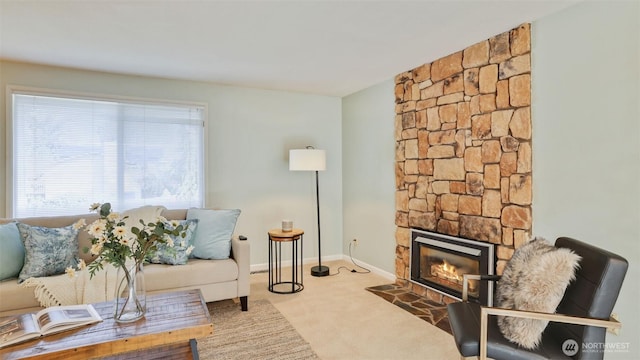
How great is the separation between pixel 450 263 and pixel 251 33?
2.73 m

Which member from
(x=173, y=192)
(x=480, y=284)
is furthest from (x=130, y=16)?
(x=480, y=284)

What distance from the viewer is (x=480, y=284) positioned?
3.07 metres

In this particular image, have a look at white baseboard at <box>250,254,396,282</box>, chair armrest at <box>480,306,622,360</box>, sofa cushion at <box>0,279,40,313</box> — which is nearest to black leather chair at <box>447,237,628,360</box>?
chair armrest at <box>480,306,622,360</box>

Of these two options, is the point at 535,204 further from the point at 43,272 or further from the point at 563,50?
the point at 43,272

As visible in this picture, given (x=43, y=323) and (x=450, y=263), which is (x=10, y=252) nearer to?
(x=43, y=323)

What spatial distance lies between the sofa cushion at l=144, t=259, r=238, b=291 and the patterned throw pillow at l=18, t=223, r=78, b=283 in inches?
23.8

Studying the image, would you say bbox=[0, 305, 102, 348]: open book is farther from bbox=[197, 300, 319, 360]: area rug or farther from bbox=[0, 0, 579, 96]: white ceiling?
bbox=[0, 0, 579, 96]: white ceiling

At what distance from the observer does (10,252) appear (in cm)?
267

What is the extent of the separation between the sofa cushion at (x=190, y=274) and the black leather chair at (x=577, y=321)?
80.4 inches

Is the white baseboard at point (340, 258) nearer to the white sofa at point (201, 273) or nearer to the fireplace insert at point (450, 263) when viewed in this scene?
the fireplace insert at point (450, 263)

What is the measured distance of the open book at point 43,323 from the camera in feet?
5.77

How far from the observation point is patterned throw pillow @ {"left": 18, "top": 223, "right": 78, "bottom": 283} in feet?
8.76

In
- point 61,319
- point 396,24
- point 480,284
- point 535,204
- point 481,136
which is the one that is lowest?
point 480,284

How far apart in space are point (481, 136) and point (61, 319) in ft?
10.5
